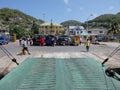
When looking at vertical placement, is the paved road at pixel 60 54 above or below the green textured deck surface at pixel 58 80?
below

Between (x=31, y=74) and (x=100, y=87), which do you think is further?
(x=31, y=74)

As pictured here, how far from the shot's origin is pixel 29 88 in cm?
543

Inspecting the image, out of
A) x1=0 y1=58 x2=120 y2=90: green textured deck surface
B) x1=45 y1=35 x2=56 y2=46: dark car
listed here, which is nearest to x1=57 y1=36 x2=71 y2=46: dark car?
x1=45 y1=35 x2=56 y2=46: dark car

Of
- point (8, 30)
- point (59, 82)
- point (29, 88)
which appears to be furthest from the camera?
point (8, 30)

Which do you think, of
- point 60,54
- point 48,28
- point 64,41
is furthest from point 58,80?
point 48,28

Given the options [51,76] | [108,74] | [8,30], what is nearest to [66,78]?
[51,76]

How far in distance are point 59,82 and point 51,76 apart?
2.52 feet

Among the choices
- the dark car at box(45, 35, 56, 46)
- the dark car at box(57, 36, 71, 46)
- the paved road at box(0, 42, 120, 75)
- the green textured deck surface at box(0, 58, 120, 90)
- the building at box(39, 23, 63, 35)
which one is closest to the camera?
the green textured deck surface at box(0, 58, 120, 90)

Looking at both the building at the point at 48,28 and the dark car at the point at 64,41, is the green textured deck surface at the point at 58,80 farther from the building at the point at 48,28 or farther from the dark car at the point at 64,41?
the building at the point at 48,28

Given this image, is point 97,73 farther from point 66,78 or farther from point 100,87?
point 100,87

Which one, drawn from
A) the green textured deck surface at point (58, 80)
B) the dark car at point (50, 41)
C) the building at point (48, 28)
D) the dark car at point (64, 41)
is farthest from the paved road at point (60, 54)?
the building at point (48, 28)

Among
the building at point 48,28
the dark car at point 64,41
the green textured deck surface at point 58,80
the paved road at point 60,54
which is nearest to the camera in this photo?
the green textured deck surface at point 58,80

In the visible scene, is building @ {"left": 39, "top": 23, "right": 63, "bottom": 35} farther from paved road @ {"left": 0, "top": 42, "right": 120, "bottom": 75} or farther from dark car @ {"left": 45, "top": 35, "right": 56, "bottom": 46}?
paved road @ {"left": 0, "top": 42, "right": 120, "bottom": 75}

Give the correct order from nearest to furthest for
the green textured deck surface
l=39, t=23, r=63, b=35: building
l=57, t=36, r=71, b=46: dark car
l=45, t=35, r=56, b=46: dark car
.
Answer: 1. the green textured deck surface
2. l=45, t=35, r=56, b=46: dark car
3. l=57, t=36, r=71, b=46: dark car
4. l=39, t=23, r=63, b=35: building
